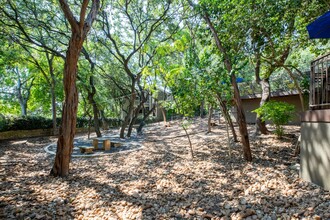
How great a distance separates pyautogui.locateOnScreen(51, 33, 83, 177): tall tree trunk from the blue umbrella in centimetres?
411

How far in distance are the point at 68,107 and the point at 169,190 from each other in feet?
8.25

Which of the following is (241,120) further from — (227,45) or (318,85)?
(227,45)

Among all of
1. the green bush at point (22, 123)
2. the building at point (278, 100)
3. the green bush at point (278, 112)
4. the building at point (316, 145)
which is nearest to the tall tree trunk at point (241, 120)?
the building at point (316, 145)

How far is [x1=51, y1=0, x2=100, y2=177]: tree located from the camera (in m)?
3.86

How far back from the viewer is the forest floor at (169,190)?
8.64 ft

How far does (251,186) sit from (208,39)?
12.5ft

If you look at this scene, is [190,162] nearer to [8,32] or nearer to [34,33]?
[8,32]

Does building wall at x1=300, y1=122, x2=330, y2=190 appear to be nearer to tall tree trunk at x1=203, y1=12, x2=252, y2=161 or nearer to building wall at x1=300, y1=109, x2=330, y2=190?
building wall at x1=300, y1=109, x2=330, y2=190

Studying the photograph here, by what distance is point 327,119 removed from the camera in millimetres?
2980

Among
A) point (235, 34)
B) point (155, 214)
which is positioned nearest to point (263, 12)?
point (235, 34)

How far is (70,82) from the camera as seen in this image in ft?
13.1

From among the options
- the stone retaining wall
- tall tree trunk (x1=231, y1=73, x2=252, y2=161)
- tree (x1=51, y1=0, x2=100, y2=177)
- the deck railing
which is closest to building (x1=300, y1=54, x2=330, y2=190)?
the deck railing

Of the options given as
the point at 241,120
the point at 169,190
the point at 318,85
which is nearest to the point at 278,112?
the point at 241,120

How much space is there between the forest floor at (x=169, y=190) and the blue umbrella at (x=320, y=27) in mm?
2568
